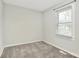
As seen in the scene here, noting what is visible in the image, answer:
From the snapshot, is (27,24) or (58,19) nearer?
(58,19)

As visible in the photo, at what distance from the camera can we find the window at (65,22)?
267 centimetres

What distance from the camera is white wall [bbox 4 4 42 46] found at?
3.75 m

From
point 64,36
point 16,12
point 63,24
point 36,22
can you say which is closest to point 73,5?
point 63,24

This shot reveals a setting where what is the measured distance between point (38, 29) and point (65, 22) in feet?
6.64

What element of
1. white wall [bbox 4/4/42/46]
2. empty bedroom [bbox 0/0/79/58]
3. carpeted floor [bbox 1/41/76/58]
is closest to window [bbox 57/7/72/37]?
empty bedroom [bbox 0/0/79/58]

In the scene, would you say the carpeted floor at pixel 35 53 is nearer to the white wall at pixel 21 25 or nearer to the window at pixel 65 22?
the window at pixel 65 22

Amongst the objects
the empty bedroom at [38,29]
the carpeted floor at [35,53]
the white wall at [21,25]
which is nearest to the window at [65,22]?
the empty bedroom at [38,29]

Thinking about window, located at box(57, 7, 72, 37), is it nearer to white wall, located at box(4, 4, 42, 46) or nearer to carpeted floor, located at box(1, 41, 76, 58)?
carpeted floor, located at box(1, 41, 76, 58)

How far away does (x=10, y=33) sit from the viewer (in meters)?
3.81

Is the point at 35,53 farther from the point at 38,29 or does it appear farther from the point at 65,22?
the point at 38,29

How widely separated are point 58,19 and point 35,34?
184 cm

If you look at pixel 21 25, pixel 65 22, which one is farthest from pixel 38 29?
pixel 65 22

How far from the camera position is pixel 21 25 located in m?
4.07

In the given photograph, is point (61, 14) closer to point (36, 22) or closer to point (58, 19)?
point (58, 19)
